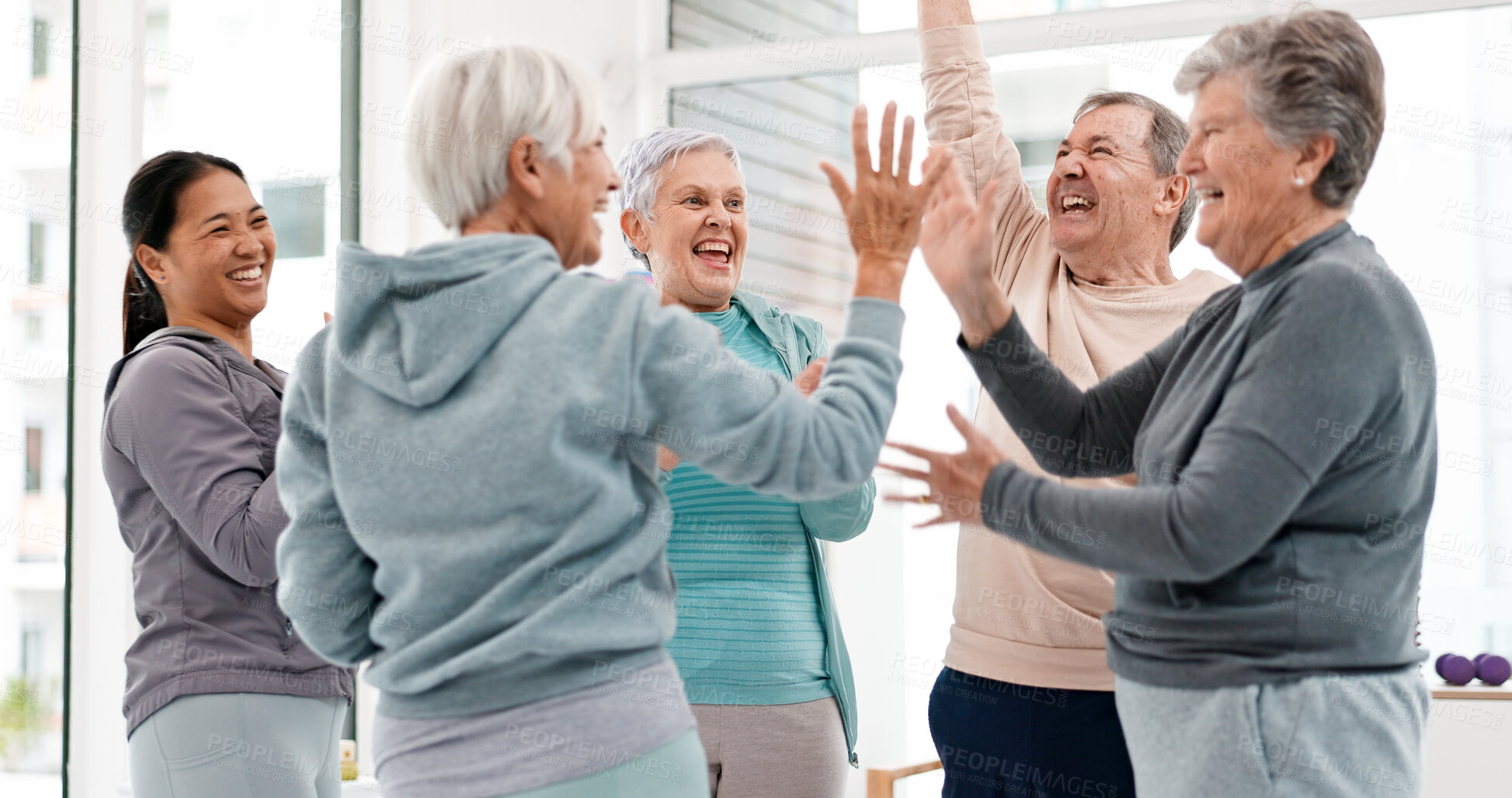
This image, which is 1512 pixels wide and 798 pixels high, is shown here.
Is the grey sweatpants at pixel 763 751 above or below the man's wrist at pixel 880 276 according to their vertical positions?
below

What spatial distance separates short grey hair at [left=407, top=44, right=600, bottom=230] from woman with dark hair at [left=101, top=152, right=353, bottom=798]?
601 mm

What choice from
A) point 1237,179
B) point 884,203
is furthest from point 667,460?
point 1237,179

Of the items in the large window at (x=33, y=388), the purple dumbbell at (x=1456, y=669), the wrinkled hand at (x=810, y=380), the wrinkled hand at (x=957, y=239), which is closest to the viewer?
the wrinkled hand at (x=957, y=239)

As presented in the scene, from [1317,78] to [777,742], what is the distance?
1141 mm

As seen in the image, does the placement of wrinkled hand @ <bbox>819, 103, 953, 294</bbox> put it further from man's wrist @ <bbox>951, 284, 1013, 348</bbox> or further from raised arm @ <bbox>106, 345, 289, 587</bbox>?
raised arm @ <bbox>106, 345, 289, 587</bbox>

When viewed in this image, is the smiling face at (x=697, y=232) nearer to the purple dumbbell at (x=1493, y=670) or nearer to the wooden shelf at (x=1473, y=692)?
the wooden shelf at (x=1473, y=692)

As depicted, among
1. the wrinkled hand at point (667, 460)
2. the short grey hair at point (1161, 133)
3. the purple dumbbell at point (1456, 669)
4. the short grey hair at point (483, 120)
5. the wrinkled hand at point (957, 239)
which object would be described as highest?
the short grey hair at point (1161, 133)

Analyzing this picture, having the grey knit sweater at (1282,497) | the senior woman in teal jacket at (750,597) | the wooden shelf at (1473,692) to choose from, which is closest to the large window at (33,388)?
the senior woman in teal jacket at (750,597)

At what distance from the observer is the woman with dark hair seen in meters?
1.62

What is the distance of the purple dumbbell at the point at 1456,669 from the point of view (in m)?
3.30

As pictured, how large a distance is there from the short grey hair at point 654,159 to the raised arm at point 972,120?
0.38m

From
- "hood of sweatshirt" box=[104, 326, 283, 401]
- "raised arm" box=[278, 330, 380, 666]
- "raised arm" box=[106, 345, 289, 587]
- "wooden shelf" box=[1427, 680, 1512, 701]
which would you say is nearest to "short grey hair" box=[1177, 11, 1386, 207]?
"raised arm" box=[278, 330, 380, 666]

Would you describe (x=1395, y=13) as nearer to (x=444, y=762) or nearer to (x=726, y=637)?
(x=726, y=637)

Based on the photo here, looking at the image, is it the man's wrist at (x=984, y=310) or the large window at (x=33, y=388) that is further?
the large window at (x=33, y=388)
